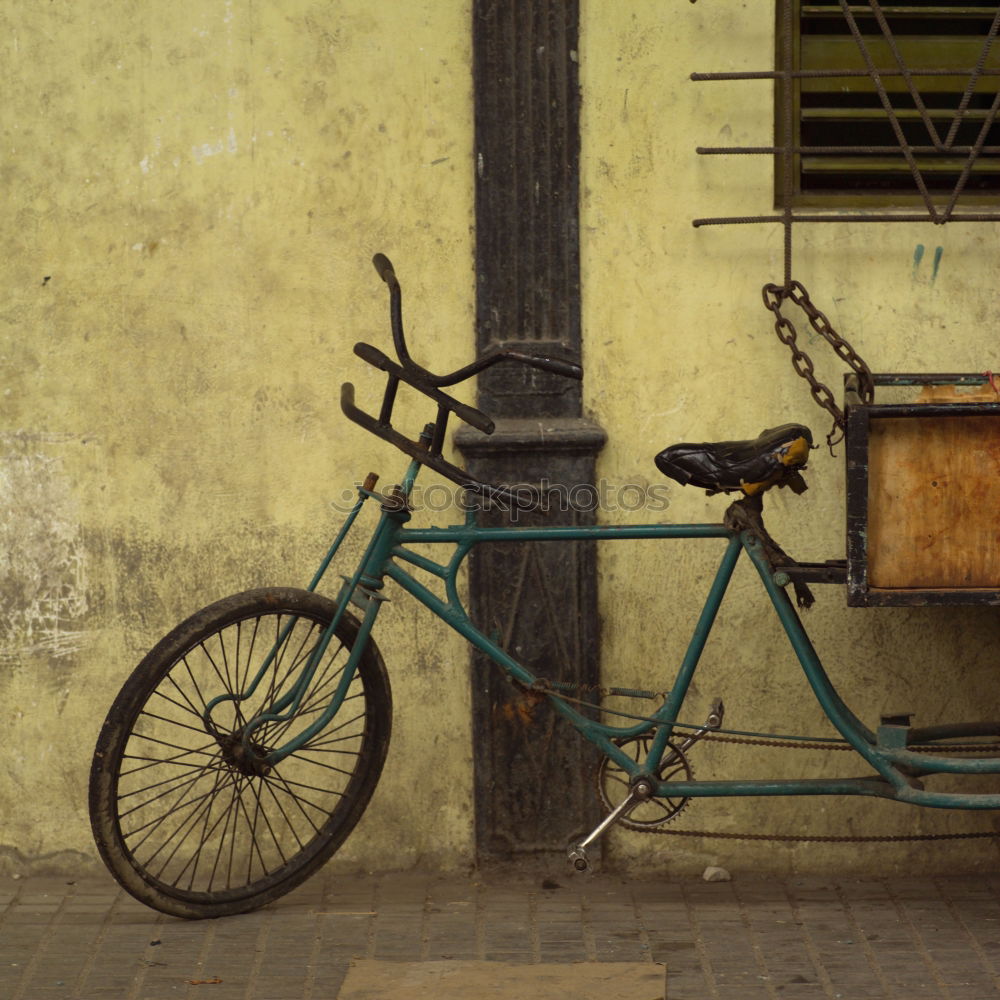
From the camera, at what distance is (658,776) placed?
13.3 ft

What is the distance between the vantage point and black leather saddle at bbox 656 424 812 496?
151 inches

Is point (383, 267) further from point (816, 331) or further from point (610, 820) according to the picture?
point (610, 820)

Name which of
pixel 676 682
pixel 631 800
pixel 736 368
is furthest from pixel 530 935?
pixel 736 368

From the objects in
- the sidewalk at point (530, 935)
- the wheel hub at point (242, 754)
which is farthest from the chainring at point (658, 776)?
the wheel hub at point (242, 754)

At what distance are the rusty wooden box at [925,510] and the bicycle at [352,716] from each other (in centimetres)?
16

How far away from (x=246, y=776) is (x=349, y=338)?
4.32 feet

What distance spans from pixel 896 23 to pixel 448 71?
4.45ft

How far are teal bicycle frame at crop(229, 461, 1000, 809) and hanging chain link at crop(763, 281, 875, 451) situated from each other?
0.61m

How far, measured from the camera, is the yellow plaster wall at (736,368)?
4.39m

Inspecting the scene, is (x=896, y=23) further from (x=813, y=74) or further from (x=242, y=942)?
(x=242, y=942)

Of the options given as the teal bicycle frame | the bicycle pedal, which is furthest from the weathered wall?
the bicycle pedal

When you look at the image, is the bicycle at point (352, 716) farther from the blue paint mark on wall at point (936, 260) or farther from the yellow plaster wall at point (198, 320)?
the blue paint mark on wall at point (936, 260)

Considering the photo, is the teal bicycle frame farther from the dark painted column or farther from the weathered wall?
the weathered wall

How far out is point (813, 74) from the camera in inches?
169
